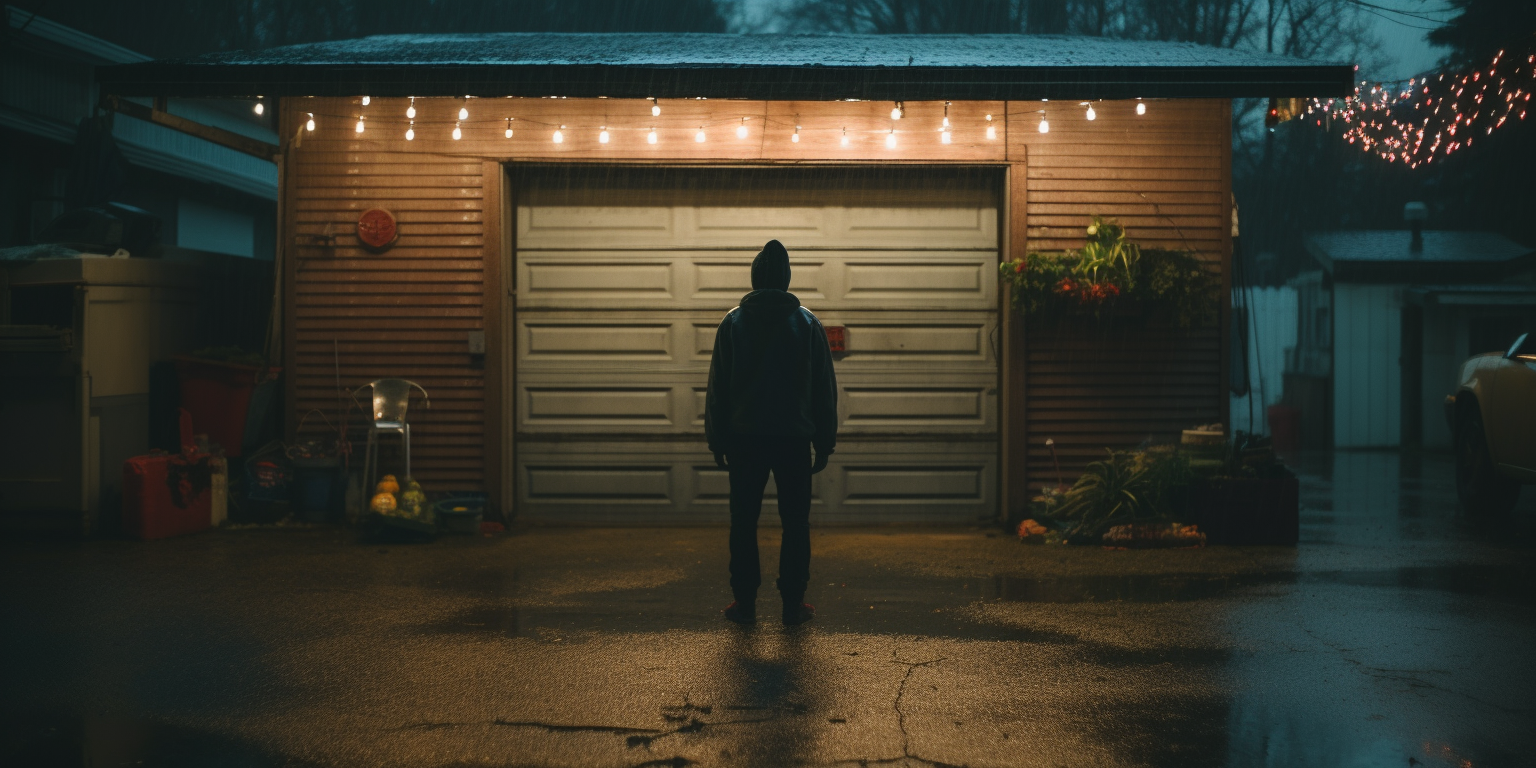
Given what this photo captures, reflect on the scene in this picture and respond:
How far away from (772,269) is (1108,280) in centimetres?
372

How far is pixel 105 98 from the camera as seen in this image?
26.8ft

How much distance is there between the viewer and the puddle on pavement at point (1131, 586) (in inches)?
254

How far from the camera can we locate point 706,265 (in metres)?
9.13

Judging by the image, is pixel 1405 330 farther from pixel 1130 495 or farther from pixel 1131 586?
pixel 1131 586

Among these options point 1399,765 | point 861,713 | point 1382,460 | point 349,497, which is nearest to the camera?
point 1399,765

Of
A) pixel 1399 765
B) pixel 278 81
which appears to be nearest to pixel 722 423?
pixel 1399 765

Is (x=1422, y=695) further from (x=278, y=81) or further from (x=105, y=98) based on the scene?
(x=105, y=98)

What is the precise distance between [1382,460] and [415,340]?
13275mm

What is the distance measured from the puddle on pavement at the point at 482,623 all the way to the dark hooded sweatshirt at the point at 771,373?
1.39m

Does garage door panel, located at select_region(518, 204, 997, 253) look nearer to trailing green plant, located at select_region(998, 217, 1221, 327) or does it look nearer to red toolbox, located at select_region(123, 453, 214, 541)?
trailing green plant, located at select_region(998, 217, 1221, 327)

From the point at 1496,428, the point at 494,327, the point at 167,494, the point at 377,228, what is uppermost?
the point at 377,228

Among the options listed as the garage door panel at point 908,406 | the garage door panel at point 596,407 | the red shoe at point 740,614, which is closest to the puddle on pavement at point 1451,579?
the garage door panel at point 908,406

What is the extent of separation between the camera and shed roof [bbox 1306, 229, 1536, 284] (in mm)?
17828

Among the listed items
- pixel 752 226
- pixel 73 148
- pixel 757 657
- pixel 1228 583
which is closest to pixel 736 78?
pixel 752 226
